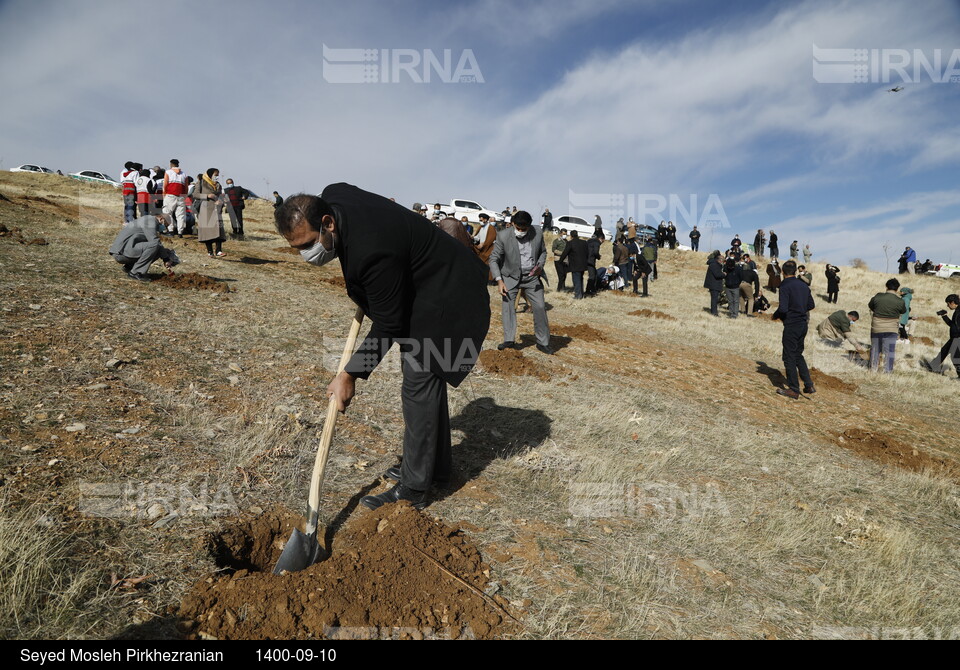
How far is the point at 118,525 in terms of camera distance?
2.49 m

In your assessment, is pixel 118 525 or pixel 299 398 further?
pixel 299 398

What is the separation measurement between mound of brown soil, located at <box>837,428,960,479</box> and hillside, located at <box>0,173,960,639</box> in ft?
0.11

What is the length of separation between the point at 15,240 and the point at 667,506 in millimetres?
10746

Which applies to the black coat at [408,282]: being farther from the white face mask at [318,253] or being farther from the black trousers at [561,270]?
the black trousers at [561,270]

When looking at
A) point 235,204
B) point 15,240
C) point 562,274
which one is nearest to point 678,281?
point 562,274

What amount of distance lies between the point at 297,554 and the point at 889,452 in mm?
6557

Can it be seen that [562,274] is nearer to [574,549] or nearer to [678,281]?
[678,281]

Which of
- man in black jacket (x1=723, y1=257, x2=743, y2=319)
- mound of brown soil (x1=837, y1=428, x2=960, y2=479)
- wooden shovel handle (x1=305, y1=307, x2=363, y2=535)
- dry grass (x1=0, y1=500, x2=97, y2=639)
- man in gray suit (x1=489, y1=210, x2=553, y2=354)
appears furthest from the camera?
man in black jacket (x1=723, y1=257, x2=743, y2=319)

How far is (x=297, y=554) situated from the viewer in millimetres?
2455

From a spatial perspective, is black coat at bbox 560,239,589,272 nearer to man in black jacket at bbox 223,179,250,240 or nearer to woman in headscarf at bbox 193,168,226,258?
woman in headscarf at bbox 193,168,226,258

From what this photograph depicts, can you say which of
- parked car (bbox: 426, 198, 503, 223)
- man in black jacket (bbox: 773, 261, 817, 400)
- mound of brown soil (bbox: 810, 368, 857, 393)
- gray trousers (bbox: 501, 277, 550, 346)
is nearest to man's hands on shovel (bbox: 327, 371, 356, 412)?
gray trousers (bbox: 501, 277, 550, 346)

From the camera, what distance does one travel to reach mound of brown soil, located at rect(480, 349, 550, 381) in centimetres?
638

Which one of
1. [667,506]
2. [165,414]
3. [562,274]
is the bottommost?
[667,506]

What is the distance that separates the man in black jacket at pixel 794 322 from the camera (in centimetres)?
733
